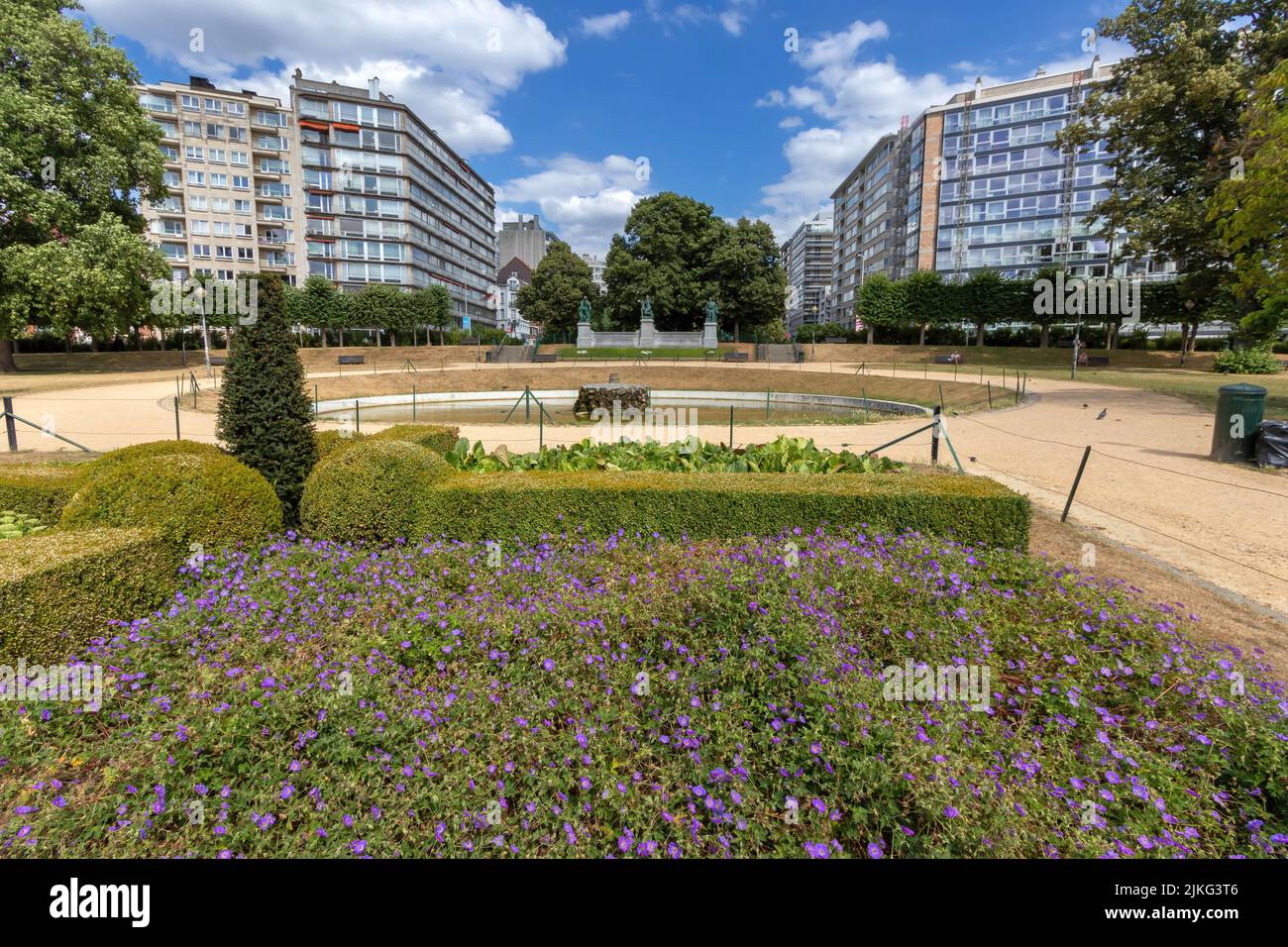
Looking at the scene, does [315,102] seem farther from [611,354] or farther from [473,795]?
[473,795]

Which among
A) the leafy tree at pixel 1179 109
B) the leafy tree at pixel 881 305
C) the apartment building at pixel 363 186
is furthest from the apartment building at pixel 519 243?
the leafy tree at pixel 1179 109

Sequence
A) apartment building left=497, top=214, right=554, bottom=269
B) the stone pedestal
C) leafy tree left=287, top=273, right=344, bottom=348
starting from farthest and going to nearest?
apartment building left=497, top=214, right=554, bottom=269
leafy tree left=287, top=273, right=344, bottom=348
the stone pedestal

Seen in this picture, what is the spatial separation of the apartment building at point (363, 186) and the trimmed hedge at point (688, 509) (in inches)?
2934

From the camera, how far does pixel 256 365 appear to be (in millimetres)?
7062

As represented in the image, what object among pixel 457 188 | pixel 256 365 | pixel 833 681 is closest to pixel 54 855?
pixel 833 681

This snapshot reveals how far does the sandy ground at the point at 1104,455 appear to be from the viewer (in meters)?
6.75

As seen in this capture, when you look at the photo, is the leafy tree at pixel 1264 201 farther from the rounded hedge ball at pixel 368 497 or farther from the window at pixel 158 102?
the window at pixel 158 102

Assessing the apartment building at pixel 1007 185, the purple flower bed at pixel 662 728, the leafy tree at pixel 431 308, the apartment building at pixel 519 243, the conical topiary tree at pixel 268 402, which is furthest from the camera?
the apartment building at pixel 519 243

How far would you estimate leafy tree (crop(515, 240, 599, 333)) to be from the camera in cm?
6506

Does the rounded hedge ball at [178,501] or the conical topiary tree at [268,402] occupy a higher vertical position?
the conical topiary tree at [268,402]

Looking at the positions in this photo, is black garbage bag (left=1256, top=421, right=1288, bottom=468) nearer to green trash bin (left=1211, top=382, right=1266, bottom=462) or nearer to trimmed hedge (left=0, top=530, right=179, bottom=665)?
green trash bin (left=1211, top=382, right=1266, bottom=462)

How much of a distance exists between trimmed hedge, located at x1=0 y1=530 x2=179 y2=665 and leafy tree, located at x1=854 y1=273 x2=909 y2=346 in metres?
55.9

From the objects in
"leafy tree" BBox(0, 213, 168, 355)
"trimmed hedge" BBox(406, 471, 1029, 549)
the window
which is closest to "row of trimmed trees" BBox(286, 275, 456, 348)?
"leafy tree" BBox(0, 213, 168, 355)

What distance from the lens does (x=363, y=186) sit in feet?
230
